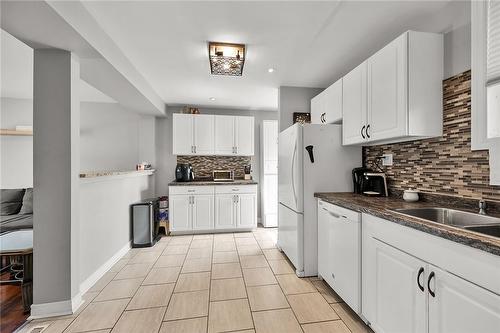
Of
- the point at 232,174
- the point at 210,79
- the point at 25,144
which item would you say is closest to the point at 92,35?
the point at 210,79

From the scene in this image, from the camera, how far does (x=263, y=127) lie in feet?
15.6

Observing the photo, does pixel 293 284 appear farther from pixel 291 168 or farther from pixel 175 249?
pixel 175 249

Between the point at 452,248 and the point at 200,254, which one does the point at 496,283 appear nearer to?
the point at 452,248

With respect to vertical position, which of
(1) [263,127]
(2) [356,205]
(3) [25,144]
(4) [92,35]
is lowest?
(2) [356,205]

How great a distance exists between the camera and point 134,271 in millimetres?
2801

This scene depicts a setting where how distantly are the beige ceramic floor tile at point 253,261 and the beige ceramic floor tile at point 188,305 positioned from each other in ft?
2.45

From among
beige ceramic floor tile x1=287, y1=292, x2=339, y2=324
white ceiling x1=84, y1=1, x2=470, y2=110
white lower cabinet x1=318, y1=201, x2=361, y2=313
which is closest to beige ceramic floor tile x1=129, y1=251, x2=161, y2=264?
beige ceramic floor tile x1=287, y1=292, x2=339, y2=324

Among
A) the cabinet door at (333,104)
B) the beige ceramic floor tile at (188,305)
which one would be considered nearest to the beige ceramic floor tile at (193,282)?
the beige ceramic floor tile at (188,305)

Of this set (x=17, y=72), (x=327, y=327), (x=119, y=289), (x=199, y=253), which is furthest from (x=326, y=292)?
(x=17, y=72)

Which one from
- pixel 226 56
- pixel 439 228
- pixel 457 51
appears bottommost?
pixel 439 228

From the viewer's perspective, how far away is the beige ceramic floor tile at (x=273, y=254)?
3.15 meters

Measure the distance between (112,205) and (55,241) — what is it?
3.30 feet

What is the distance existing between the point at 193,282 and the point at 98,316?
87cm

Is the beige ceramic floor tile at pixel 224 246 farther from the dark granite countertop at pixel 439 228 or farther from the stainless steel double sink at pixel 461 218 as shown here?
the stainless steel double sink at pixel 461 218
